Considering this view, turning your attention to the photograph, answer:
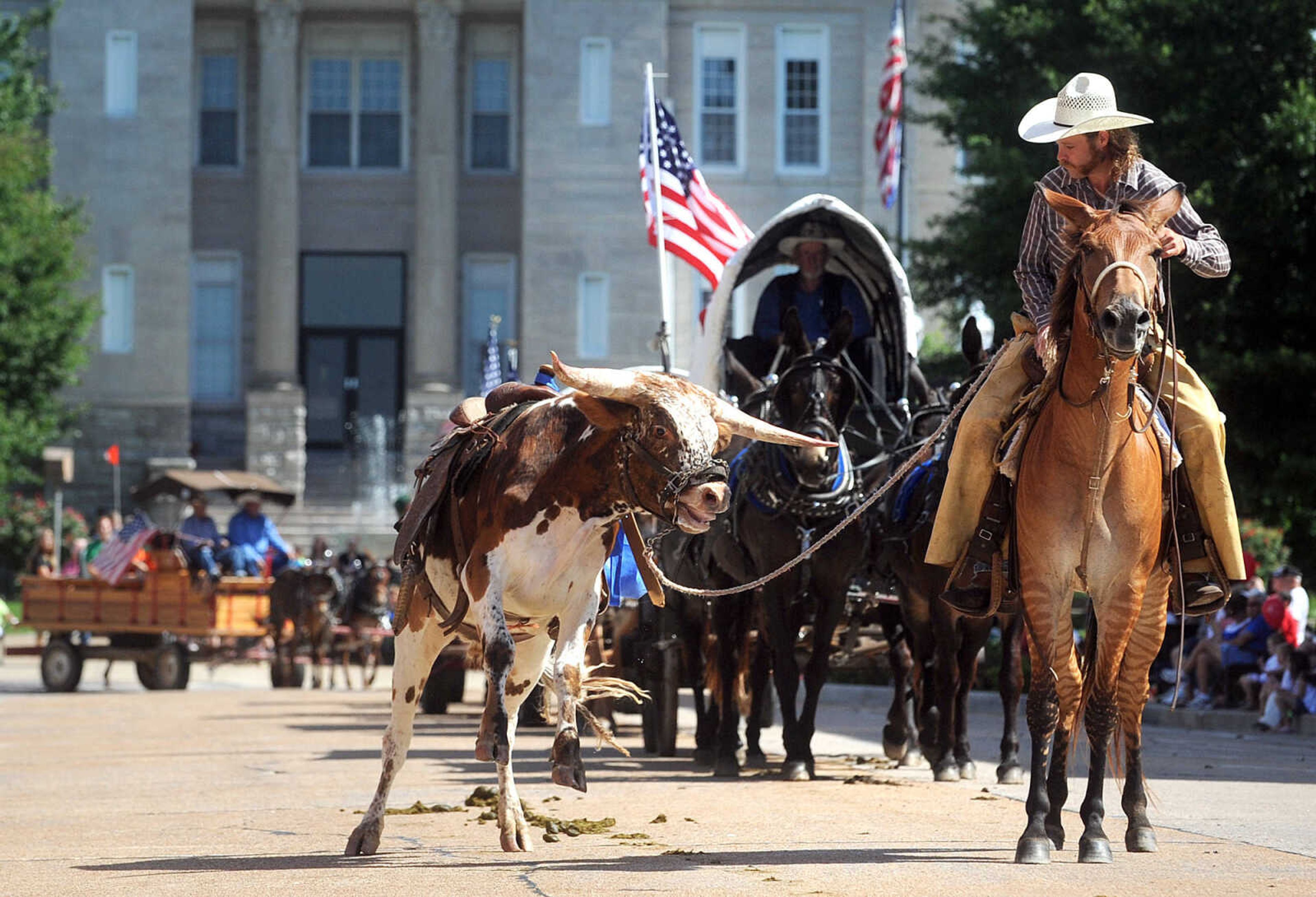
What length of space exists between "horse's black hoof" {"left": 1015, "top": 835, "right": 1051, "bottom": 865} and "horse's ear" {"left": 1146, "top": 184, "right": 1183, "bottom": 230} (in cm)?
280

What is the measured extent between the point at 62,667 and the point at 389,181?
23093 millimetres

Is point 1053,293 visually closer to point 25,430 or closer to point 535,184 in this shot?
point 25,430

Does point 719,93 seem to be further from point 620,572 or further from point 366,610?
point 620,572

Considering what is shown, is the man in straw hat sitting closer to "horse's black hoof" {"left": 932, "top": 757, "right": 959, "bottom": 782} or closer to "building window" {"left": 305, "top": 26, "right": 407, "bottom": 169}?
"horse's black hoof" {"left": 932, "top": 757, "right": 959, "bottom": 782}

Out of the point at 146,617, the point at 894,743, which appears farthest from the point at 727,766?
the point at 146,617

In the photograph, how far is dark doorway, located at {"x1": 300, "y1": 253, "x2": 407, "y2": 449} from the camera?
50000 millimetres

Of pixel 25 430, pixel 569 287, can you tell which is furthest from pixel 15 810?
pixel 569 287

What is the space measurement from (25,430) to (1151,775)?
99.3 feet

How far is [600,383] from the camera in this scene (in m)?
9.56

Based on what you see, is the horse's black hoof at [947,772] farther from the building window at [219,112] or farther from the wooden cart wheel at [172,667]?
the building window at [219,112]

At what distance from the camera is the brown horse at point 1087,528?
907 cm

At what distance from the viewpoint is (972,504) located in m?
10.1

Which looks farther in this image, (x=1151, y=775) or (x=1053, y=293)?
(x=1151, y=775)

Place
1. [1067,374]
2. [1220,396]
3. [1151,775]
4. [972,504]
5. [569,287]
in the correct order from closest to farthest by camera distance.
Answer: [1067,374] → [972,504] → [1151,775] → [1220,396] → [569,287]
